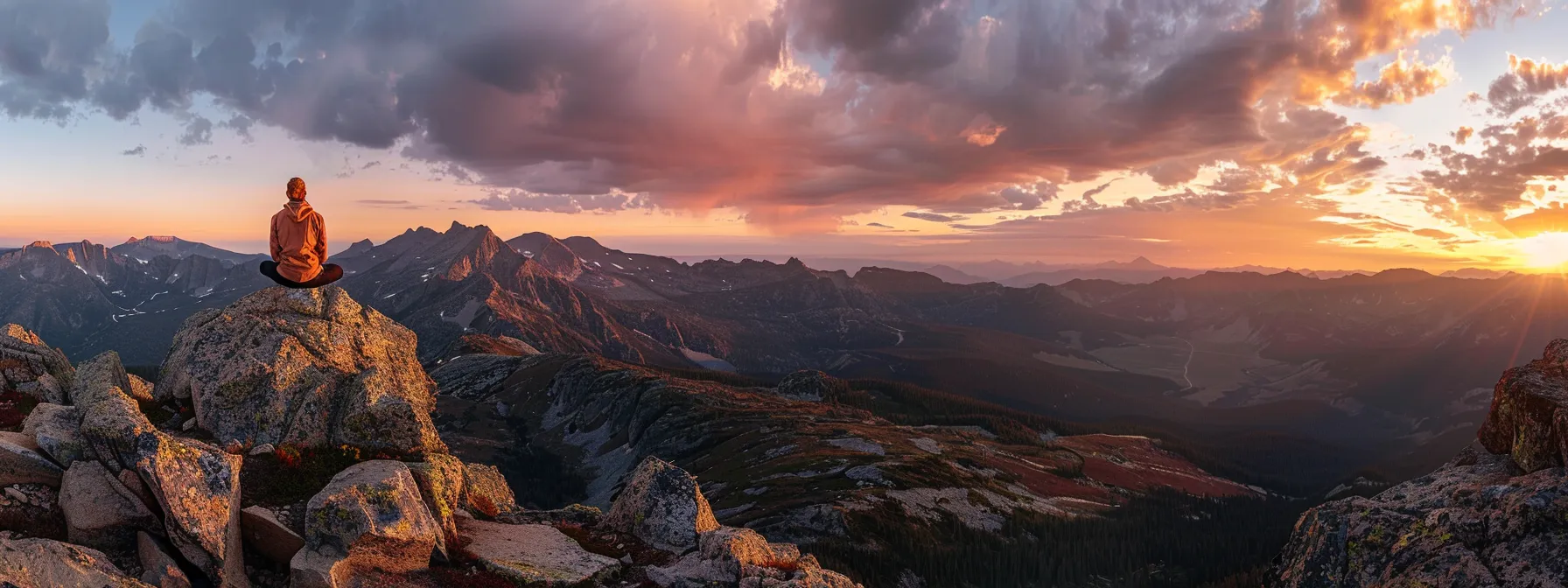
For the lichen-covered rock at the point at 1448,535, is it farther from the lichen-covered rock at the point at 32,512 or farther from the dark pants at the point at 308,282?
the lichen-covered rock at the point at 32,512

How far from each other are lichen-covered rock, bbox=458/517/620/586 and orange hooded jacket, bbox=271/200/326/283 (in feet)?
41.9

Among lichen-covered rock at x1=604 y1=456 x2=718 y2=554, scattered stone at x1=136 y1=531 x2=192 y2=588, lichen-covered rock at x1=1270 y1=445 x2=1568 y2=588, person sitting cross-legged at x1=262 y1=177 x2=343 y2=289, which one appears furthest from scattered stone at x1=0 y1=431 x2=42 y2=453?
lichen-covered rock at x1=1270 y1=445 x2=1568 y2=588

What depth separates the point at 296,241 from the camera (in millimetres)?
27281

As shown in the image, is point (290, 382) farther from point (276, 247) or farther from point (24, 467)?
point (24, 467)

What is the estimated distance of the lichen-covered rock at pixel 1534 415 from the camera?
23500 mm

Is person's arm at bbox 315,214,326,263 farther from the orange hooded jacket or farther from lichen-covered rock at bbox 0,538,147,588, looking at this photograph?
lichen-covered rock at bbox 0,538,147,588

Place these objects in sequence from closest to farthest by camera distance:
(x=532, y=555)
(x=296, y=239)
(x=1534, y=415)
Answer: (x=1534, y=415) → (x=532, y=555) → (x=296, y=239)

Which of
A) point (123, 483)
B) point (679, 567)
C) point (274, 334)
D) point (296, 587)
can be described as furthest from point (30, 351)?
point (679, 567)

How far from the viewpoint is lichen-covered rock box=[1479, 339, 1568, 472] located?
23.5m

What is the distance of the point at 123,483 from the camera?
1923cm

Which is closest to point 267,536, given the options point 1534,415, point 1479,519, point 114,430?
point 114,430

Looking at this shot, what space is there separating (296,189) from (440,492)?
14.0 metres

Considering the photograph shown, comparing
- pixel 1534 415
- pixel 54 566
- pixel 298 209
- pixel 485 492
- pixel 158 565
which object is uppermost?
pixel 298 209

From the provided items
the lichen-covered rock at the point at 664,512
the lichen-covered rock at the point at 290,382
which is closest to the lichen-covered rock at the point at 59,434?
the lichen-covered rock at the point at 290,382
